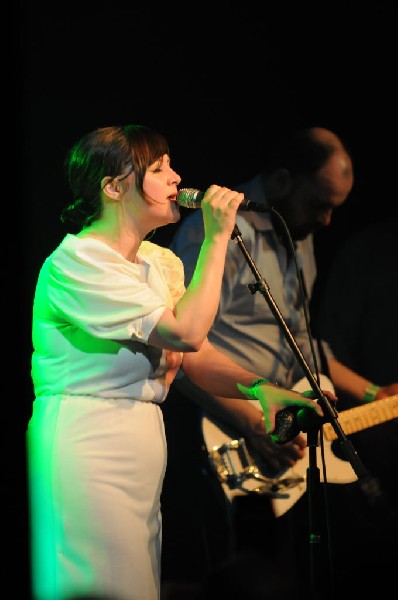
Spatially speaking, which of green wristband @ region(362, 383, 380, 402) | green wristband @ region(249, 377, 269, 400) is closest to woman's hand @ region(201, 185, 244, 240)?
green wristband @ region(249, 377, 269, 400)

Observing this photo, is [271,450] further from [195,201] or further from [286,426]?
[195,201]

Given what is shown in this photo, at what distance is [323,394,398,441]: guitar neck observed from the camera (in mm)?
3396

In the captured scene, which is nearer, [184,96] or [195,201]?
[195,201]

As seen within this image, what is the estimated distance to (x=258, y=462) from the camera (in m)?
3.46

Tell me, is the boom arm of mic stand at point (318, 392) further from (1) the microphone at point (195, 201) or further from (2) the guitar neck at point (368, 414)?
(2) the guitar neck at point (368, 414)

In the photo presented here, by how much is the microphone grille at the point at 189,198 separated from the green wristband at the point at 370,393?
1.70 metres

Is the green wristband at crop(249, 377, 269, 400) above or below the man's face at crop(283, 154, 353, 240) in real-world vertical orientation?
below

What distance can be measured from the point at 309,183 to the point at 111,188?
159 centimetres

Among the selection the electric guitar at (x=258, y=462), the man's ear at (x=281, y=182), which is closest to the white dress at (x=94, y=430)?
the electric guitar at (x=258, y=462)

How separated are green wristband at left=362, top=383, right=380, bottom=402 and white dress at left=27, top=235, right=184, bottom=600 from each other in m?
1.62

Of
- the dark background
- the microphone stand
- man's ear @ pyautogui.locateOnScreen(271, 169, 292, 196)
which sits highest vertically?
the dark background

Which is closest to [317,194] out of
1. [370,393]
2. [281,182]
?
[281,182]

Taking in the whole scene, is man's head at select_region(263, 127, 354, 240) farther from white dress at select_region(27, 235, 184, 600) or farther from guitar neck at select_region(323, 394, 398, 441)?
white dress at select_region(27, 235, 184, 600)

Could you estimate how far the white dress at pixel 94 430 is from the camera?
2.20 metres
